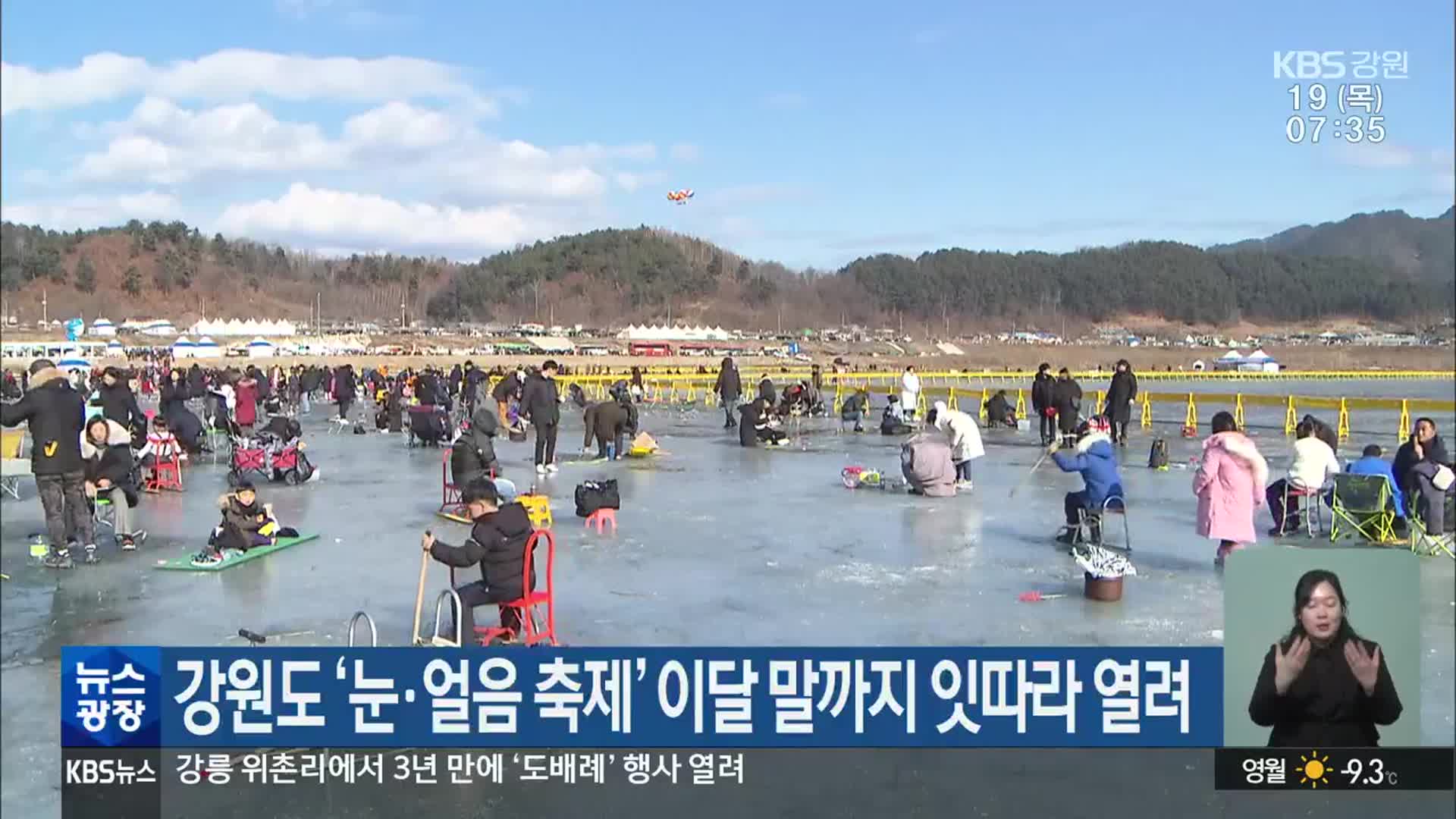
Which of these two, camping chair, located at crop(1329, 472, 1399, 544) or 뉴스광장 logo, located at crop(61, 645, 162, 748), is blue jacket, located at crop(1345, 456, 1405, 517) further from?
뉴스광장 logo, located at crop(61, 645, 162, 748)

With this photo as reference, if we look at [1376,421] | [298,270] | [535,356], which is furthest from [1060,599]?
[298,270]

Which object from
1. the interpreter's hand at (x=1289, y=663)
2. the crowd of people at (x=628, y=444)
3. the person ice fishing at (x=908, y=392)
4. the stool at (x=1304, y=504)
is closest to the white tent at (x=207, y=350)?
the crowd of people at (x=628, y=444)

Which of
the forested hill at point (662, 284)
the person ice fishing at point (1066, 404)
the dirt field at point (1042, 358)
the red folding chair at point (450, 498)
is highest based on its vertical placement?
the forested hill at point (662, 284)

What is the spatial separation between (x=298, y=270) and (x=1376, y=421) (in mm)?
165782

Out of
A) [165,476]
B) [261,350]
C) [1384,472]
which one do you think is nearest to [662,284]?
[261,350]

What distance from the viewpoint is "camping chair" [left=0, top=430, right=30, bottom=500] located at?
12922 mm

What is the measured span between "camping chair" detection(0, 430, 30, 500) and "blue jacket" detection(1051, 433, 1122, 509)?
10.5 metres

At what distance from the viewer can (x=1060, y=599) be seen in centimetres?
813

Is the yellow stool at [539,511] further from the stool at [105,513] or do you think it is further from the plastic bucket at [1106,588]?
→ the plastic bucket at [1106,588]

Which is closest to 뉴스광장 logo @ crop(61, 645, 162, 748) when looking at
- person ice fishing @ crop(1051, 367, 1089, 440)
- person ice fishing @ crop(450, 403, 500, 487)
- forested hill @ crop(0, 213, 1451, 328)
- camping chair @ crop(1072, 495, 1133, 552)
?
person ice fishing @ crop(450, 403, 500, 487)

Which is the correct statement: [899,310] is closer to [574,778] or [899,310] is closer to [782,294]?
[782,294]

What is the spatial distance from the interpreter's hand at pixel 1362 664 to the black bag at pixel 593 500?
7.57 meters

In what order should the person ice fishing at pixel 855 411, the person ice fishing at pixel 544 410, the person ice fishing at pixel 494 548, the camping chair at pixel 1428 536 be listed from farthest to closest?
the person ice fishing at pixel 855 411
the person ice fishing at pixel 544 410
the camping chair at pixel 1428 536
the person ice fishing at pixel 494 548

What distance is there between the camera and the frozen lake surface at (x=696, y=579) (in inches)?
281
